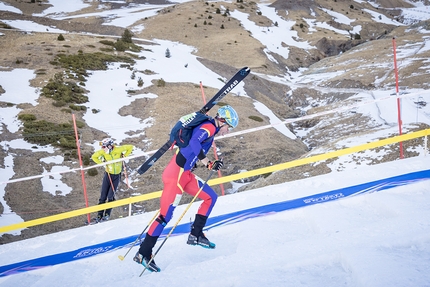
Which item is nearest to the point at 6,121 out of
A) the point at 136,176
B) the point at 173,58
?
the point at 136,176

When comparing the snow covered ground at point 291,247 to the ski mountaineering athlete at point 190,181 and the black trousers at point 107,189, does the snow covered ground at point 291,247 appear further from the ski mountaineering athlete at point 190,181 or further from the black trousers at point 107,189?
the black trousers at point 107,189

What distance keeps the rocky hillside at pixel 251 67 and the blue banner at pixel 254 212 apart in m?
7.70

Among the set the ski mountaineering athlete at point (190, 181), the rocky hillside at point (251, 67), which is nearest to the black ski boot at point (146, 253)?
the ski mountaineering athlete at point (190, 181)

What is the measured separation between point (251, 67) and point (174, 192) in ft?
151

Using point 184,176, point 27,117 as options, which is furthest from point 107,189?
point 27,117

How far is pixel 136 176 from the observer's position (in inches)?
866

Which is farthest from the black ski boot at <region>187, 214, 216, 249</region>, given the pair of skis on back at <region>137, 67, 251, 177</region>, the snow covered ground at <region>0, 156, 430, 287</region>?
the pair of skis on back at <region>137, 67, 251, 177</region>

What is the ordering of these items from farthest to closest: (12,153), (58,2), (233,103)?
1. (58,2)
2. (233,103)
3. (12,153)

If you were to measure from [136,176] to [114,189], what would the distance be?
31.5 ft

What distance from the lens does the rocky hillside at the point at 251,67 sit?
21.2 m

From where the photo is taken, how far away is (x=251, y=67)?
50.7m

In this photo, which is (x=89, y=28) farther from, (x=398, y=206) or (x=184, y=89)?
(x=398, y=206)

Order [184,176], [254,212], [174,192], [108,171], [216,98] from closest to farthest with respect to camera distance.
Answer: [174,192] → [184,176] → [216,98] → [254,212] → [108,171]

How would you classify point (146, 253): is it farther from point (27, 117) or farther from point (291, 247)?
point (27, 117)
